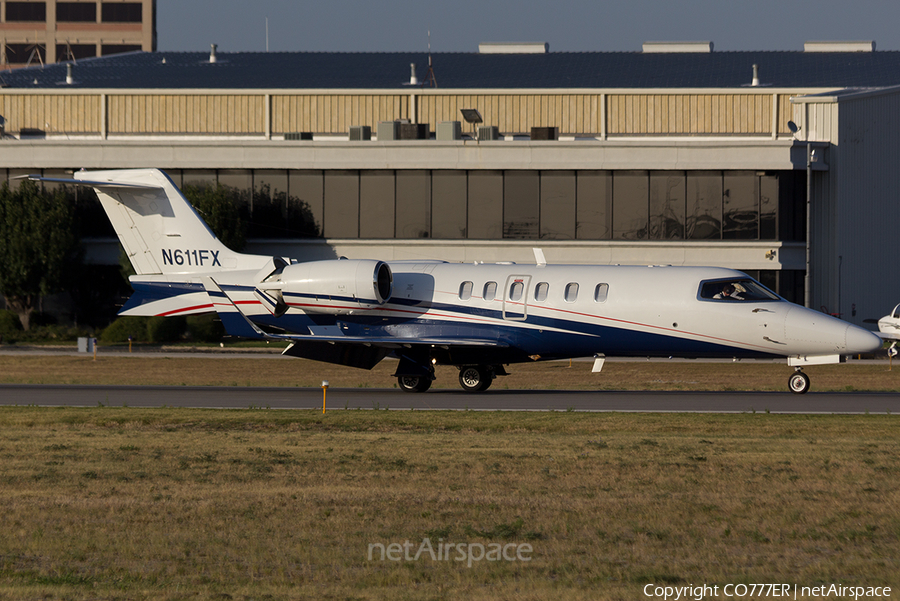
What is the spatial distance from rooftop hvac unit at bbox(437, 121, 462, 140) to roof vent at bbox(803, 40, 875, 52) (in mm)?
29427

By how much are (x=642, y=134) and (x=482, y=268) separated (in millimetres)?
31794

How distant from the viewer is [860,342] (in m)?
23.3

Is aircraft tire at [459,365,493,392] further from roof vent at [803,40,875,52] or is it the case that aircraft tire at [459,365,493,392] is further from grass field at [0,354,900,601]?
roof vent at [803,40,875,52]

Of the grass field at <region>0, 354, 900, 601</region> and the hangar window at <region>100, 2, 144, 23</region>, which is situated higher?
the hangar window at <region>100, 2, 144, 23</region>

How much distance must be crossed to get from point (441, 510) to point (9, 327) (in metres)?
44.9

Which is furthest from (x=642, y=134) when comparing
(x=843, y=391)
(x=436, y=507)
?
(x=436, y=507)

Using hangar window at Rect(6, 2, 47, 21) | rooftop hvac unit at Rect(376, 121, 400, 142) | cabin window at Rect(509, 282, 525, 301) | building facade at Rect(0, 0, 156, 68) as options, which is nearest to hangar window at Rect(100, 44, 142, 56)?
building facade at Rect(0, 0, 156, 68)

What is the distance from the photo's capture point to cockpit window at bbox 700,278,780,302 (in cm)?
2461

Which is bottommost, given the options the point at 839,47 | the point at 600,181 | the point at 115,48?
the point at 600,181

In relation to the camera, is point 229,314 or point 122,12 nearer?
point 229,314

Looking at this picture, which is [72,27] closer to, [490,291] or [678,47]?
[678,47]

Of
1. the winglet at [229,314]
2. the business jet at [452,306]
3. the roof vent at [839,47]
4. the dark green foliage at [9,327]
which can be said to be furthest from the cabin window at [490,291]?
the roof vent at [839,47]

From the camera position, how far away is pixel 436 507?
1109 cm

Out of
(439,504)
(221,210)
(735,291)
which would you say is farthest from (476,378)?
(221,210)
